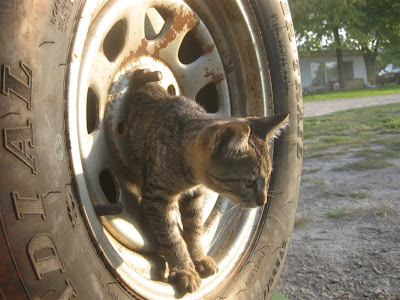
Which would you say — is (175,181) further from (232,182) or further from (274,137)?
(274,137)

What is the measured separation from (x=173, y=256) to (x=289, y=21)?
1503 mm

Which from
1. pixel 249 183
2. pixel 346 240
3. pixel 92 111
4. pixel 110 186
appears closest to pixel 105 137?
pixel 92 111

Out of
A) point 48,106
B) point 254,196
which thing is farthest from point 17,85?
point 254,196

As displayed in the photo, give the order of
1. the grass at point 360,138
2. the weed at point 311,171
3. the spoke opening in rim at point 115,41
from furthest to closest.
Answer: the grass at point 360,138 → the weed at point 311,171 → the spoke opening in rim at point 115,41

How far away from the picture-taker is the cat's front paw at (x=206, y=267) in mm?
2232

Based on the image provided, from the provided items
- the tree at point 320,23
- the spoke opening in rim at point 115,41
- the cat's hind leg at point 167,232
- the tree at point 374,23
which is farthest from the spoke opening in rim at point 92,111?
the tree at point 374,23

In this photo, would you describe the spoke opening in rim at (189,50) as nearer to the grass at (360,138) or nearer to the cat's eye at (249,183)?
the cat's eye at (249,183)

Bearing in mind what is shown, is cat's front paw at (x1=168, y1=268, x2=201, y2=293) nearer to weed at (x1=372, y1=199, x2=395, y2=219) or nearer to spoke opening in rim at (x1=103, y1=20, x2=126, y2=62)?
spoke opening in rim at (x1=103, y1=20, x2=126, y2=62)

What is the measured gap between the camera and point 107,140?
2102mm

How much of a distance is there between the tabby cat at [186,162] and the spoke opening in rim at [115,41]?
0.18 metres

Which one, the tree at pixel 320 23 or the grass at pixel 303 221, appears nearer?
the grass at pixel 303 221

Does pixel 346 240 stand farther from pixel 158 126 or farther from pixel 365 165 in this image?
pixel 365 165

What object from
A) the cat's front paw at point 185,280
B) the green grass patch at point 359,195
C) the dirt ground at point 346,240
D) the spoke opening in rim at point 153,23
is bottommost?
the dirt ground at point 346,240

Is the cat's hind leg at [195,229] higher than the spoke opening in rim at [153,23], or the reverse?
the spoke opening in rim at [153,23]
